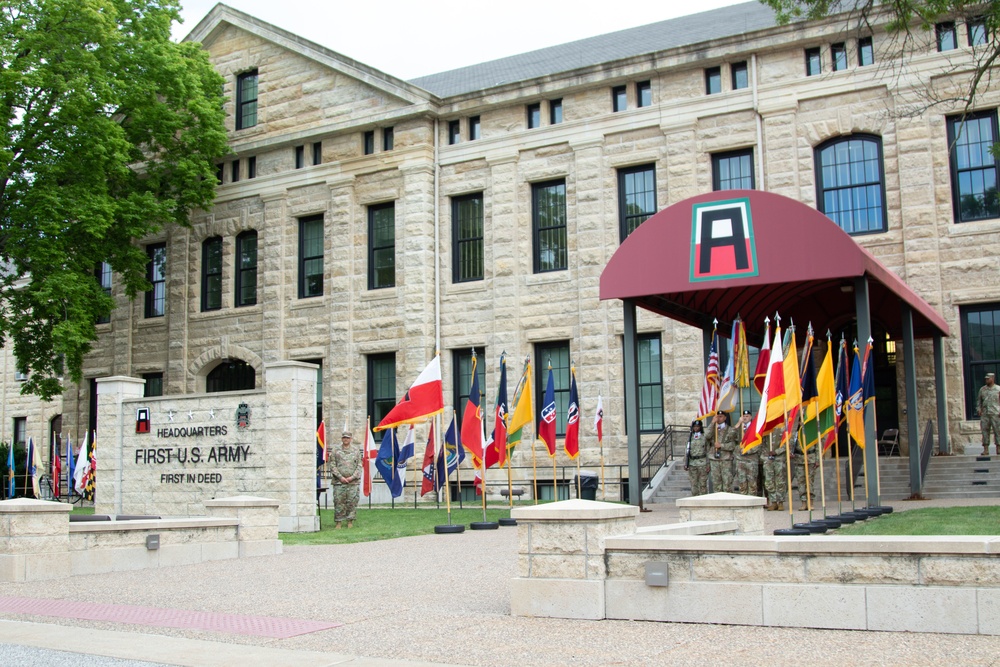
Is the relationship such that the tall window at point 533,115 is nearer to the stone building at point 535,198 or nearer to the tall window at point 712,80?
the stone building at point 535,198

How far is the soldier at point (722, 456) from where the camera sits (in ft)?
68.3

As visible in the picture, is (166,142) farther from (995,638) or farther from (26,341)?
(995,638)

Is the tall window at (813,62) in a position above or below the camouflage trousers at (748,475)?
above

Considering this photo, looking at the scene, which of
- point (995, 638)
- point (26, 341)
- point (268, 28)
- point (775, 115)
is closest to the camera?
point (995, 638)

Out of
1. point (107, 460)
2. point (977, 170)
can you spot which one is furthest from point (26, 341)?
point (977, 170)

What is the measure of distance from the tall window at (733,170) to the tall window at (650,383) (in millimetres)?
4252

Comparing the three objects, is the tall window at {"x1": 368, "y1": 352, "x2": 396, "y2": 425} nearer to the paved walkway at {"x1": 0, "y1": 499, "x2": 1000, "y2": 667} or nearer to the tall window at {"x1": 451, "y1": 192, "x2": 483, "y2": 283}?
the tall window at {"x1": 451, "y1": 192, "x2": 483, "y2": 283}

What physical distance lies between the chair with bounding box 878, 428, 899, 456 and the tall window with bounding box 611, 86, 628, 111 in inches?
424

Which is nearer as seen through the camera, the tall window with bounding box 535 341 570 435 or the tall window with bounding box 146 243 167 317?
the tall window with bounding box 535 341 570 435

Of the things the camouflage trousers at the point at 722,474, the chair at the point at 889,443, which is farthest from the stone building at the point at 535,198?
the camouflage trousers at the point at 722,474

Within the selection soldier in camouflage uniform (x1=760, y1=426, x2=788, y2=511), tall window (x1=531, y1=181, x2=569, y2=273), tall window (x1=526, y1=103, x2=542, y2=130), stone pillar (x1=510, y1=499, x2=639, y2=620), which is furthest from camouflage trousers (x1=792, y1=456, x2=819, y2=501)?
tall window (x1=526, y1=103, x2=542, y2=130)

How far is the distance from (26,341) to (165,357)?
499 cm

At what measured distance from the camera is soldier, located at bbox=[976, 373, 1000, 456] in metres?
22.0

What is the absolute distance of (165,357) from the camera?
34.7 metres
